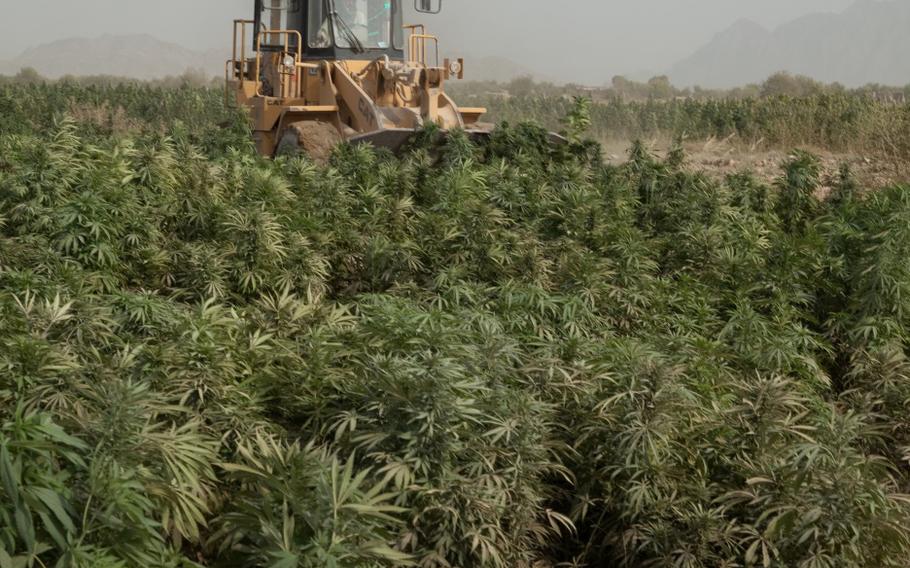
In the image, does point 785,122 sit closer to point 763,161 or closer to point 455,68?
point 763,161

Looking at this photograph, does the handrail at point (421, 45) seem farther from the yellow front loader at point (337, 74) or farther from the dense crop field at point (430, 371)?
the dense crop field at point (430, 371)

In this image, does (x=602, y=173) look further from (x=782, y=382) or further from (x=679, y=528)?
(x=679, y=528)

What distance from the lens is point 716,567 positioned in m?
3.46

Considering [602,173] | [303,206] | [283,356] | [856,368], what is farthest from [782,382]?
[602,173]

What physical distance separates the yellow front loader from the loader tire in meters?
0.02

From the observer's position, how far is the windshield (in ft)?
33.2

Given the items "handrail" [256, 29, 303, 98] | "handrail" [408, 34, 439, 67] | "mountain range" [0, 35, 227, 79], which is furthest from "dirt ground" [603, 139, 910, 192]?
"mountain range" [0, 35, 227, 79]

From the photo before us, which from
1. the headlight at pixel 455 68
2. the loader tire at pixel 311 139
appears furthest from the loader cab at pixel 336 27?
the loader tire at pixel 311 139

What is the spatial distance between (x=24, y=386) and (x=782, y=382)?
2.71 m

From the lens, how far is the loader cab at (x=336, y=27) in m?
10.1

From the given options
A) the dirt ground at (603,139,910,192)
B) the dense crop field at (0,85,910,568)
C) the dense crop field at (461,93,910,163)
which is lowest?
the dense crop field at (0,85,910,568)

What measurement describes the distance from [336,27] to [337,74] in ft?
2.21

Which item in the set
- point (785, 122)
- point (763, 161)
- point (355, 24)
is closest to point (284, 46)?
point (355, 24)

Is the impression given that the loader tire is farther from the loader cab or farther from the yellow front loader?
the loader cab
